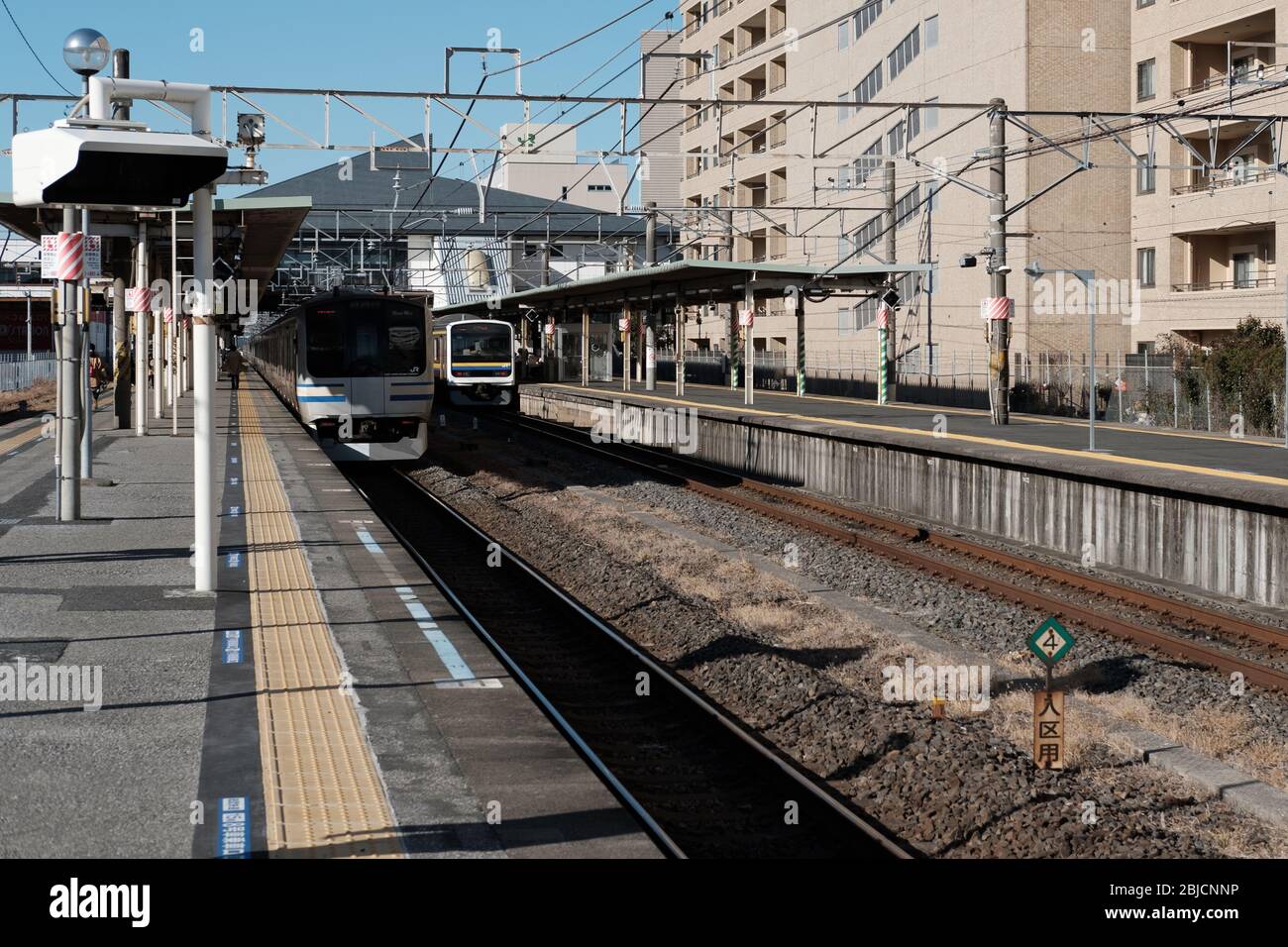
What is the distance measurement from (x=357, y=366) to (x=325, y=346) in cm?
62

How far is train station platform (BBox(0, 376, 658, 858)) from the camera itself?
5715 mm

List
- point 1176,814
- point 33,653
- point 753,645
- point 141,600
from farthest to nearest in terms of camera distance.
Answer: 1. point 753,645
2. point 141,600
3. point 33,653
4. point 1176,814

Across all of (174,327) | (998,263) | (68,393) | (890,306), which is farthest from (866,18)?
(68,393)

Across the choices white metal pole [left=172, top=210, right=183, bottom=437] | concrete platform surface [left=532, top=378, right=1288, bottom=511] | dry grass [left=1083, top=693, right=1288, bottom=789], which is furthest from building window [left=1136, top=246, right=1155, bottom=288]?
dry grass [left=1083, top=693, right=1288, bottom=789]

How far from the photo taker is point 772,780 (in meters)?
7.75

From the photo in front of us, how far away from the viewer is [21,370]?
154 ft

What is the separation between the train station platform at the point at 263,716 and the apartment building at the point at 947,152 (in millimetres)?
21834

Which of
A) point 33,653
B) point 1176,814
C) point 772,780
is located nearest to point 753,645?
point 772,780

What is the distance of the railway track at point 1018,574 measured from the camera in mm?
11000

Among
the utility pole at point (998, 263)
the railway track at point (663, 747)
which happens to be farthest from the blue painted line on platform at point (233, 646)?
the utility pole at point (998, 263)

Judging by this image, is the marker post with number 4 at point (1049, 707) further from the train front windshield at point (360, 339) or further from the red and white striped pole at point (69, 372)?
the train front windshield at point (360, 339)

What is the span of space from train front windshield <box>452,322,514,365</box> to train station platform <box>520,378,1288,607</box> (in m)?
13.9
